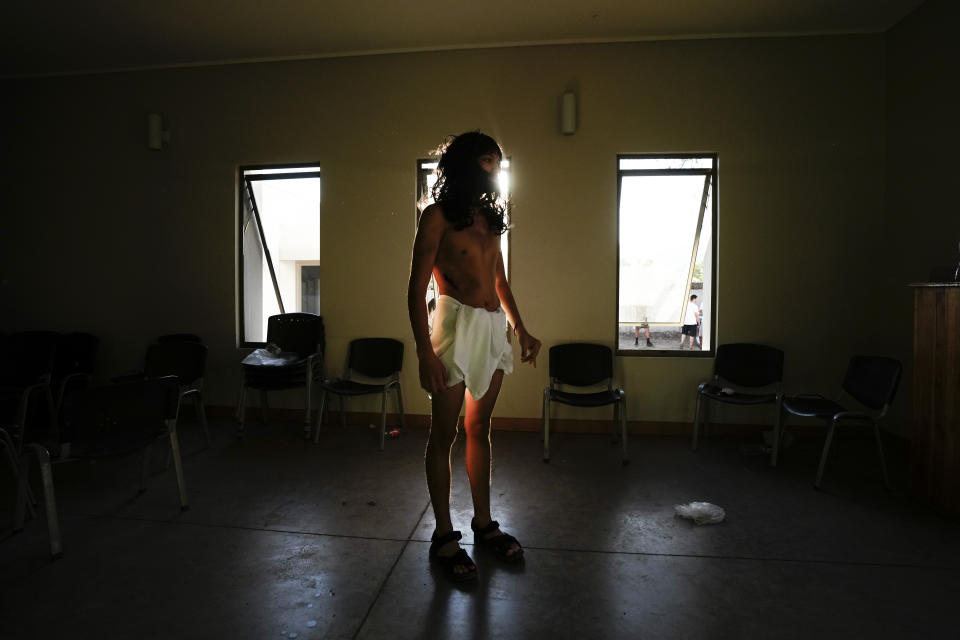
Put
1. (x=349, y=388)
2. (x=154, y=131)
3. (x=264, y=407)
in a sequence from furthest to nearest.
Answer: (x=154, y=131)
(x=264, y=407)
(x=349, y=388)

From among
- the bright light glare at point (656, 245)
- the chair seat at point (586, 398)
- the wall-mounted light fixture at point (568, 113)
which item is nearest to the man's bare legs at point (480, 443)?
the chair seat at point (586, 398)

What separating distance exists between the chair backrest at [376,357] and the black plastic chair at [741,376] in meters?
2.55

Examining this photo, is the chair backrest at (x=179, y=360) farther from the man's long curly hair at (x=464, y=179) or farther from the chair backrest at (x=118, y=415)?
the man's long curly hair at (x=464, y=179)

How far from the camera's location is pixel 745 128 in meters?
4.41

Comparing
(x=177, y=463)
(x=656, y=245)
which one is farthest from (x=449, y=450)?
(x=656, y=245)

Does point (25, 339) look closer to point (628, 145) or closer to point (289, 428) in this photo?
point (289, 428)

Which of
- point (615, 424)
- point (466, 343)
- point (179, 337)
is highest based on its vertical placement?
point (466, 343)

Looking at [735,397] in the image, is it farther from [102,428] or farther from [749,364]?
[102,428]

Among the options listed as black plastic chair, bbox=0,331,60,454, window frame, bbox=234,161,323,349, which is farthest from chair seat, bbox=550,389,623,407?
black plastic chair, bbox=0,331,60,454

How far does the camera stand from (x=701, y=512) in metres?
2.77

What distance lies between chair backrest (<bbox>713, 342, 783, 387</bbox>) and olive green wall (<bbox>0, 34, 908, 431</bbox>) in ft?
0.69

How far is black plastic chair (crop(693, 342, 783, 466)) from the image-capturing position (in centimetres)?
402

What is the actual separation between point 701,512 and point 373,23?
4.30 m

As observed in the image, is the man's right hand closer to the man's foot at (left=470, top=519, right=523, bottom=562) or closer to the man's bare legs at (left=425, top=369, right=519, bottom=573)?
the man's bare legs at (left=425, top=369, right=519, bottom=573)
